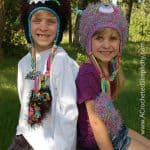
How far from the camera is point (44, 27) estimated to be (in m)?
3.51

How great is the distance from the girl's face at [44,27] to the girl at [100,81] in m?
0.20

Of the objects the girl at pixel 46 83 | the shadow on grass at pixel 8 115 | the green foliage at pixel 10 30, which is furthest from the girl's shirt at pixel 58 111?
the green foliage at pixel 10 30

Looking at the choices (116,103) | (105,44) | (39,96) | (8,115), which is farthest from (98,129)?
(116,103)

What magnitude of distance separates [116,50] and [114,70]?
153 millimetres

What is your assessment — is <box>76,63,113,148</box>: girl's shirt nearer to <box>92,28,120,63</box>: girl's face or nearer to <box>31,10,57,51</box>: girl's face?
<box>92,28,120,63</box>: girl's face

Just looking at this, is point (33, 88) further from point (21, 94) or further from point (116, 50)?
point (116, 50)

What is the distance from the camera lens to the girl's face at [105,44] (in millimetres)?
3463

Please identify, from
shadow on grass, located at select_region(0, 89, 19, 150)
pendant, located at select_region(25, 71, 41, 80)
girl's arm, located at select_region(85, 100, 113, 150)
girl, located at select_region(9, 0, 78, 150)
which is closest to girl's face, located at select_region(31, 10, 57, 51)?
girl, located at select_region(9, 0, 78, 150)

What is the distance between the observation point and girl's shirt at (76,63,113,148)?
332 centimetres

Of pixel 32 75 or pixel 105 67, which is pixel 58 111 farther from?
pixel 105 67

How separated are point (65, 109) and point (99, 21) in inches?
24.4

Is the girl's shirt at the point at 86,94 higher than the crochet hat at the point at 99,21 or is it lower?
lower

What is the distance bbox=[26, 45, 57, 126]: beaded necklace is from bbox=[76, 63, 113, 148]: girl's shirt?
8.5 inches

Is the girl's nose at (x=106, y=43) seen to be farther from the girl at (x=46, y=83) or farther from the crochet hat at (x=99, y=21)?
the girl at (x=46, y=83)
